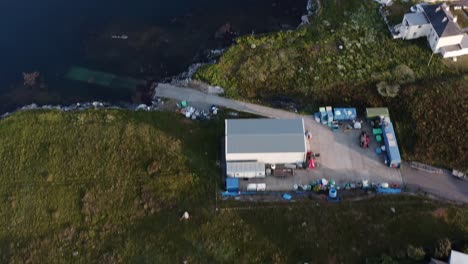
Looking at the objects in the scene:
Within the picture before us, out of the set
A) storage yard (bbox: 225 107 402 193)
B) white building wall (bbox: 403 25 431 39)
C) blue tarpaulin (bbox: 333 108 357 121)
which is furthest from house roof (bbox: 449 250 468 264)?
white building wall (bbox: 403 25 431 39)

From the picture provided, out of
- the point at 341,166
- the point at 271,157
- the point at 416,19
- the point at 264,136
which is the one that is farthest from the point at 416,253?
the point at 416,19

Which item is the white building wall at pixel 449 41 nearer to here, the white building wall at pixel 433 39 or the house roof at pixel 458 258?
the white building wall at pixel 433 39

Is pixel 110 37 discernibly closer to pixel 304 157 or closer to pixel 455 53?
pixel 304 157

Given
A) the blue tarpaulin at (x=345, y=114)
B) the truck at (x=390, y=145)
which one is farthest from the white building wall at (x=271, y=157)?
the truck at (x=390, y=145)

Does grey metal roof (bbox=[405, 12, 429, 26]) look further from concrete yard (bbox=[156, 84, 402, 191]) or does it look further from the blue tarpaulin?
concrete yard (bbox=[156, 84, 402, 191])

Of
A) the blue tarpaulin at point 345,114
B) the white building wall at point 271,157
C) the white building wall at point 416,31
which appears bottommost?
the white building wall at point 271,157

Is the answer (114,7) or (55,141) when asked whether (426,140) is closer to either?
(55,141)

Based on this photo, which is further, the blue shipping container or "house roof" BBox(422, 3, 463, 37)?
"house roof" BBox(422, 3, 463, 37)
